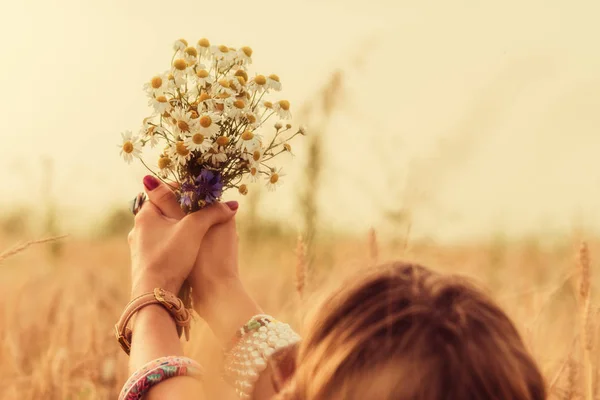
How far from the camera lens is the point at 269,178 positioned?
1896 millimetres

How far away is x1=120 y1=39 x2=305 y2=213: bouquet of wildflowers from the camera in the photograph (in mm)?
1744

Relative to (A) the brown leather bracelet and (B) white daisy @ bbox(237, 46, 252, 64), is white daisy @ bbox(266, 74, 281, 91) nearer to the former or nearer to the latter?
(B) white daisy @ bbox(237, 46, 252, 64)

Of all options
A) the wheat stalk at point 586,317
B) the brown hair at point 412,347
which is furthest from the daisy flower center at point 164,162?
the wheat stalk at point 586,317

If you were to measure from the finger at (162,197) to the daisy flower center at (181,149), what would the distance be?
0.19m

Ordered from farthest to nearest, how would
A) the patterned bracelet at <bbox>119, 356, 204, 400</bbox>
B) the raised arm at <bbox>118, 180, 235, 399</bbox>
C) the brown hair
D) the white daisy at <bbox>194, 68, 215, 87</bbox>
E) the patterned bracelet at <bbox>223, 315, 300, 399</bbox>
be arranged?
1. the white daisy at <bbox>194, 68, 215, 87</bbox>
2. the patterned bracelet at <bbox>223, 315, 300, 399</bbox>
3. the raised arm at <bbox>118, 180, 235, 399</bbox>
4. the patterned bracelet at <bbox>119, 356, 204, 400</bbox>
5. the brown hair

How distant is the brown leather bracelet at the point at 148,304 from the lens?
5.41ft

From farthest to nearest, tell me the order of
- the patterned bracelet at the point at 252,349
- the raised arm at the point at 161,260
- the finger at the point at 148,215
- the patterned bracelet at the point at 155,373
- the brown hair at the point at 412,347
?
the finger at the point at 148,215 → the patterned bracelet at the point at 252,349 → the raised arm at the point at 161,260 → the patterned bracelet at the point at 155,373 → the brown hair at the point at 412,347

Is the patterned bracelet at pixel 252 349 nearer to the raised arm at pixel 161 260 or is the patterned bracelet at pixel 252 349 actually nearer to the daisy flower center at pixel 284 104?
the raised arm at pixel 161 260

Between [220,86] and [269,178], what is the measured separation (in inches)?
10.2

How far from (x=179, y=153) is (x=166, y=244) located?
Result: 8.8 inches

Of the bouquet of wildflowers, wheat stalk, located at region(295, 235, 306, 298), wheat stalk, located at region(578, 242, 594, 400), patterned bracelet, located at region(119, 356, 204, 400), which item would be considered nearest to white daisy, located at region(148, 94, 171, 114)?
the bouquet of wildflowers

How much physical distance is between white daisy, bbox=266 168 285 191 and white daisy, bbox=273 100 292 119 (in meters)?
0.13

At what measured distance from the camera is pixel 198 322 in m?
2.10

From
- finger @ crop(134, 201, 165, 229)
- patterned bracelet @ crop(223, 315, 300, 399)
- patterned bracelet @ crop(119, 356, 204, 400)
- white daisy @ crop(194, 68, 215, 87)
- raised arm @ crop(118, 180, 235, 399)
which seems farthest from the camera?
finger @ crop(134, 201, 165, 229)
